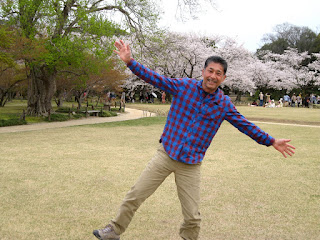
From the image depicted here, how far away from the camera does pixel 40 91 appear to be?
18625mm

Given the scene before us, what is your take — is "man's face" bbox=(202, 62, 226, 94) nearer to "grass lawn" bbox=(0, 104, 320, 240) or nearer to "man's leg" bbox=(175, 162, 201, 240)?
"man's leg" bbox=(175, 162, 201, 240)

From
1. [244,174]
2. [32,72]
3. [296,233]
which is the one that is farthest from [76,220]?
[32,72]

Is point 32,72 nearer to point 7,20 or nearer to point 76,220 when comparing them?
point 7,20

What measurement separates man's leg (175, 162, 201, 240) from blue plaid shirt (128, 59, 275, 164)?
0.11 metres

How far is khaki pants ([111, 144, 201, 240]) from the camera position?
297 cm

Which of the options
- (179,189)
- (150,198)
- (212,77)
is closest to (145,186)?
(179,189)

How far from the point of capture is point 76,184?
548 cm

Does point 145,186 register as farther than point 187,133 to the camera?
Yes

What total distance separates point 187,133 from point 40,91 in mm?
17102

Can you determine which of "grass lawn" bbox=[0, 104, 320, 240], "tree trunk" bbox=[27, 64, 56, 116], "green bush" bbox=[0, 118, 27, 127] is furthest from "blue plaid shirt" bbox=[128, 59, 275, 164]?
"tree trunk" bbox=[27, 64, 56, 116]

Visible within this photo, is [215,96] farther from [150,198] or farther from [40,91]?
[40,91]

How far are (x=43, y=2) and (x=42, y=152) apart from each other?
930 cm

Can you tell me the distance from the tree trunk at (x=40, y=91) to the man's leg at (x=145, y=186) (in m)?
15.9

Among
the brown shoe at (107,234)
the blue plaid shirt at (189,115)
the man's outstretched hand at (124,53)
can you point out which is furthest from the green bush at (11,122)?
the blue plaid shirt at (189,115)
